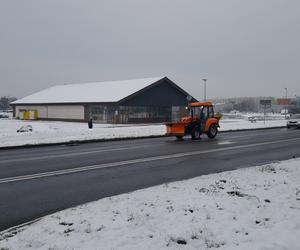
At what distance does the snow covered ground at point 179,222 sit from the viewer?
5.11m

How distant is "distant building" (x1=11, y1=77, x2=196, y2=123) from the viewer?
5216 cm

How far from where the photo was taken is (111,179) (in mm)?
10180

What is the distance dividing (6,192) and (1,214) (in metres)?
1.76

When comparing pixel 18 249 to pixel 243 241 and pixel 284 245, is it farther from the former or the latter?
pixel 284 245

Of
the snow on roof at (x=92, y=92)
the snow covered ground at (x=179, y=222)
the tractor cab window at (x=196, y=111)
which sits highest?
the snow on roof at (x=92, y=92)

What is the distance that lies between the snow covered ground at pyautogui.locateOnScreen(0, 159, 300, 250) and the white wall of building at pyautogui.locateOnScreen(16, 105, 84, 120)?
49581mm

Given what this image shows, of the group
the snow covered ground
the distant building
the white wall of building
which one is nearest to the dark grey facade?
the distant building

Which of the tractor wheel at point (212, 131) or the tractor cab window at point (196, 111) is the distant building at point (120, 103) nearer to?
the tractor wheel at point (212, 131)

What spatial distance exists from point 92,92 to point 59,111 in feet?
19.6

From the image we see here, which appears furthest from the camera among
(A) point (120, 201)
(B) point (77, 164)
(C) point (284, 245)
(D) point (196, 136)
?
(D) point (196, 136)

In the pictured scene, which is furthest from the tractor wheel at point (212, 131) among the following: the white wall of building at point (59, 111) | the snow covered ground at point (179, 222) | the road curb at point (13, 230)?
the white wall of building at point (59, 111)

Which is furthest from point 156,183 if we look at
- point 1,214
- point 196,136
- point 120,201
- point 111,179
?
point 196,136

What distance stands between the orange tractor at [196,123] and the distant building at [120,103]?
26.5 metres

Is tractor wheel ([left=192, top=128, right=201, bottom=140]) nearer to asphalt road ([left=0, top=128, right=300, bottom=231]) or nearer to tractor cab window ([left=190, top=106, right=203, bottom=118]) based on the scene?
tractor cab window ([left=190, top=106, right=203, bottom=118])
